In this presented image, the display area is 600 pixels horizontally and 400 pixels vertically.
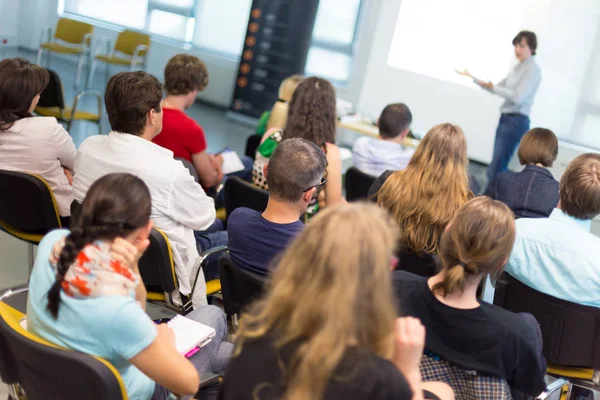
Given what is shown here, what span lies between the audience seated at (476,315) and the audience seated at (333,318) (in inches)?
23.0

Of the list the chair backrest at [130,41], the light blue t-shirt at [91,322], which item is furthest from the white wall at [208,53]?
the light blue t-shirt at [91,322]

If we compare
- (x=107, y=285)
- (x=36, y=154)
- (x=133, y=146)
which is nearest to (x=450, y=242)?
(x=107, y=285)

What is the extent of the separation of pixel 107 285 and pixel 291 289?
1.66 ft

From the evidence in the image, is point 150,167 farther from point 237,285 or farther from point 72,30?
point 72,30

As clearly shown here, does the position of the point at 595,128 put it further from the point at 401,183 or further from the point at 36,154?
the point at 36,154

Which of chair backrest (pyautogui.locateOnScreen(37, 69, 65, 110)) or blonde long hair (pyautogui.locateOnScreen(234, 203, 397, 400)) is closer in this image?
blonde long hair (pyautogui.locateOnScreen(234, 203, 397, 400))

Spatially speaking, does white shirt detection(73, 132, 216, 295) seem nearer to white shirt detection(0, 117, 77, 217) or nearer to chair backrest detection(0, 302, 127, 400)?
white shirt detection(0, 117, 77, 217)

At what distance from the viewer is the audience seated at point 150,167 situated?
248 cm

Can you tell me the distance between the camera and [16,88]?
114 inches

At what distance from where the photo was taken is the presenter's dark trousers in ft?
19.9

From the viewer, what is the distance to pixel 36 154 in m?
2.93

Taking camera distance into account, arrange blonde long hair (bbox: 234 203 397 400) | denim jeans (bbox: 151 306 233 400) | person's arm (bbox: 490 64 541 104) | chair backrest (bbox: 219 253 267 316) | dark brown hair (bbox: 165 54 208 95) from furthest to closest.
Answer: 1. person's arm (bbox: 490 64 541 104)
2. dark brown hair (bbox: 165 54 208 95)
3. chair backrest (bbox: 219 253 267 316)
4. denim jeans (bbox: 151 306 233 400)
5. blonde long hair (bbox: 234 203 397 400)

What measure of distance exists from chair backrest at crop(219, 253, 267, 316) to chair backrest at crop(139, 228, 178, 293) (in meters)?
0.22

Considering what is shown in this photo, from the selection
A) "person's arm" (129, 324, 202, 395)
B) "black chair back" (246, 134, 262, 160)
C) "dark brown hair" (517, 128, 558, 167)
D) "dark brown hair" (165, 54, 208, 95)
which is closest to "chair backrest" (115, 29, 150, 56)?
"black chair back" (246, 134, 262, 160)
